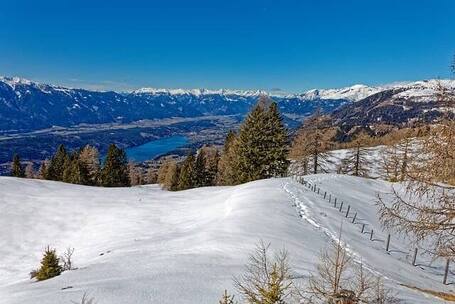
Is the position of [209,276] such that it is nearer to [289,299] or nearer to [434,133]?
[289,299]

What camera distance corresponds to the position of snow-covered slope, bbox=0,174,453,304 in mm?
11193

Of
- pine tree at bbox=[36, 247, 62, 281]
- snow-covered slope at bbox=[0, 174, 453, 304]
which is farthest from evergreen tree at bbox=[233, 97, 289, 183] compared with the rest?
pine tree at bbox=[36, 247, 62, 281]

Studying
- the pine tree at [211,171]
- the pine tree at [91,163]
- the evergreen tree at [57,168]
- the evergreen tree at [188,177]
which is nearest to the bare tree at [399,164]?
the evergreen tree at [188,177]

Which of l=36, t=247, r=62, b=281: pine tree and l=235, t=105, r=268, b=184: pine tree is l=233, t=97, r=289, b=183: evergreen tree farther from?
l=36, t=247, r=62, b=281: pine tree

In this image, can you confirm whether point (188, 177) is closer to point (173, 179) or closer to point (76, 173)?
point (173, 179)

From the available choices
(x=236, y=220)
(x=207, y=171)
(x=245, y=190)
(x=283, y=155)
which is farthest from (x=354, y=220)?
(x=207, y=171)

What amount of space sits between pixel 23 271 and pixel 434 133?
19480 millimetres

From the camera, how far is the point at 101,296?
31.7 feet

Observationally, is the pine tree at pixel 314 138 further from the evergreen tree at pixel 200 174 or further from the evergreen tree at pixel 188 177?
the evergreen tree at pixel 188 177

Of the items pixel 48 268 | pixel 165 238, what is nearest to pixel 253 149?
pixel 165 238

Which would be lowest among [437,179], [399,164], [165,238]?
[165,238]

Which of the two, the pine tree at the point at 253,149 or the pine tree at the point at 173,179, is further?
the pine tree at the point at 173,179

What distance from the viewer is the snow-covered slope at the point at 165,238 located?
11193 mm

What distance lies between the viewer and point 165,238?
69.1 feet
